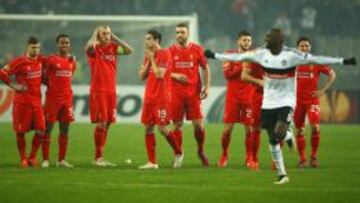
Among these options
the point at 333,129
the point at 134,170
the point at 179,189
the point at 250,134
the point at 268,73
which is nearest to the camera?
the point at 179,189

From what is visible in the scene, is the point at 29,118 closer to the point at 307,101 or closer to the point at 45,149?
the point at 45,149

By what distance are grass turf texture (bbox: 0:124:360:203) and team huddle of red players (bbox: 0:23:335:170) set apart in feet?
1.62

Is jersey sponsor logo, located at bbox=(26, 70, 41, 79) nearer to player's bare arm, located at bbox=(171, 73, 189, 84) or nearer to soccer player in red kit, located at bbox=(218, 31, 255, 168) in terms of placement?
player's bare arm, located at bbox=(171, 73, 189, 84)

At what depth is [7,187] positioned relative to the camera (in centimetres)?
1459

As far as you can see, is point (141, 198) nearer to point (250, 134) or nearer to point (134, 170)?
point (134, 170)

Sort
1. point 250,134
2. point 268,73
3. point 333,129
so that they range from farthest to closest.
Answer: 1. point 333,129
2. point 250,134
3. point 268,73

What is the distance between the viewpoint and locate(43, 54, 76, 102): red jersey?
18.5 metres

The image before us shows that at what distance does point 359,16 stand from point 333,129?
8.53 m

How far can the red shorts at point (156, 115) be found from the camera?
700 inches

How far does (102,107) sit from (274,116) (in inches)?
153

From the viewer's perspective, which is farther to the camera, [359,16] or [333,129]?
[359,16]

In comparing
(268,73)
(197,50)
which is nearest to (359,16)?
(197,50)


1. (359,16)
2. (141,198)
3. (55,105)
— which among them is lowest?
(141,198)

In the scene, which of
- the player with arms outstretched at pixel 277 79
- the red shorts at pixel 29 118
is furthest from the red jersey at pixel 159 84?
the player with arms outstretched at pixel 277 79
